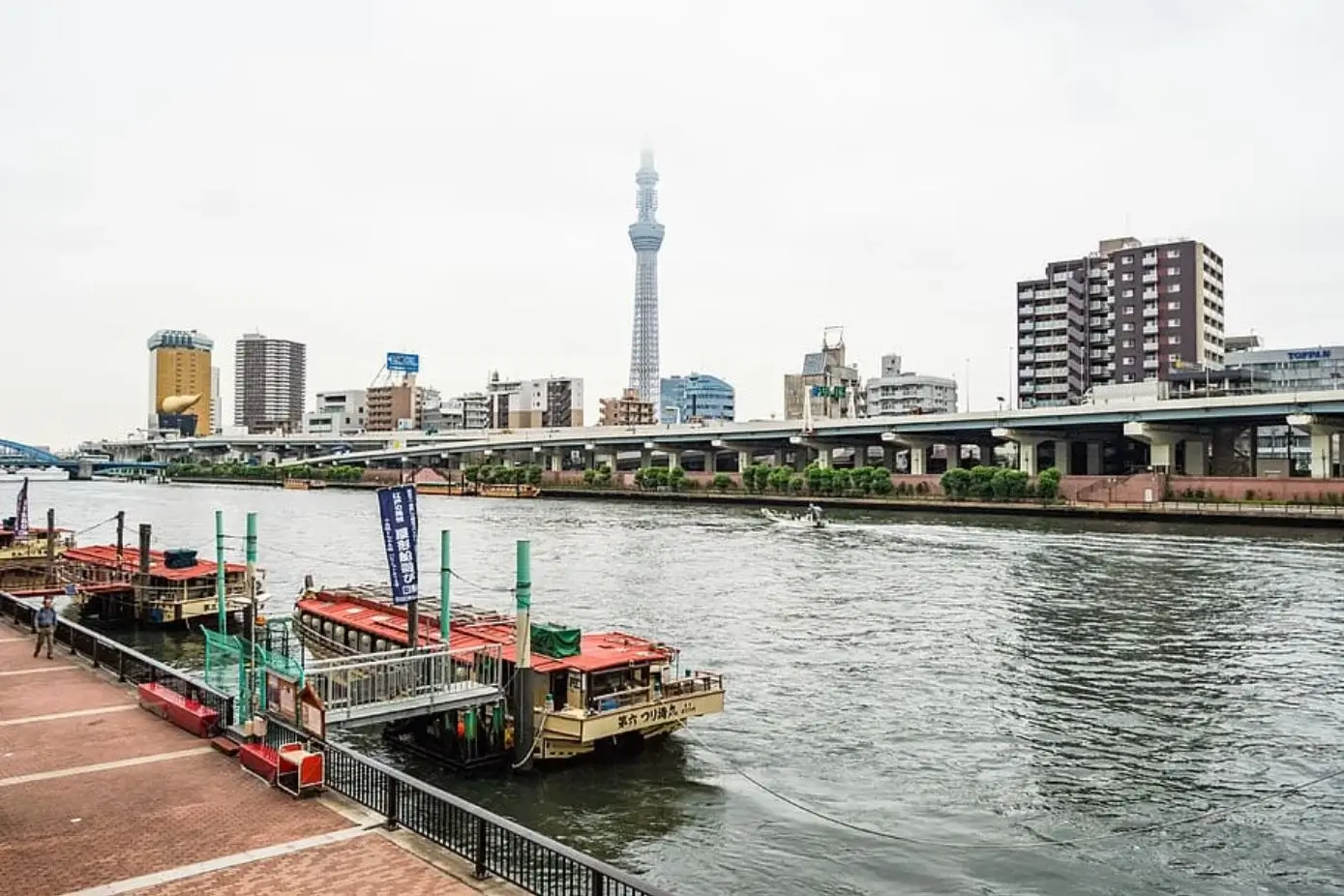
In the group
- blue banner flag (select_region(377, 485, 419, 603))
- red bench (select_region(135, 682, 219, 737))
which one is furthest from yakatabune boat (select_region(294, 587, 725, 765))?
red bench (select_region(135, 682, 219, 737))

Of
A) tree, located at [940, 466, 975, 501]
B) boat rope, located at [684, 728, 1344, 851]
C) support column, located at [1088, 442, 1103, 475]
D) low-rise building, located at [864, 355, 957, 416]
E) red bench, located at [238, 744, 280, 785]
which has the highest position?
low-rise building, located at [864, 355, 957, 416]

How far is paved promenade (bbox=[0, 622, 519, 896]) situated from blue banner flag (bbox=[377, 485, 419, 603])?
4.81m

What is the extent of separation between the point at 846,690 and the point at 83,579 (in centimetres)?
3210

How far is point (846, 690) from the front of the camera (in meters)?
28.8

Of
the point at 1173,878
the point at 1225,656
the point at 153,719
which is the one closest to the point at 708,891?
the point at 1173,878

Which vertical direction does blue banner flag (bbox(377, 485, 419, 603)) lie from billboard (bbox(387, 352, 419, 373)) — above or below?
below

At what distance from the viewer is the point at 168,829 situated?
14.6 metres

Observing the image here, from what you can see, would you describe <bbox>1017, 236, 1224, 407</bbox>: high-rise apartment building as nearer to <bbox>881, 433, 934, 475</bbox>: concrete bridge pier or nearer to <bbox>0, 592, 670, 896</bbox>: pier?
<bbox>881, 433, 934, 475</bbox>: concrete bridge pier

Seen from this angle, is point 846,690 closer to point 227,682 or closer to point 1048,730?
point 1048,730

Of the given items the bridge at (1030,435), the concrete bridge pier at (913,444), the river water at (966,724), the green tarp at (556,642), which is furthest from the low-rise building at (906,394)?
the green tarp at (556,642)

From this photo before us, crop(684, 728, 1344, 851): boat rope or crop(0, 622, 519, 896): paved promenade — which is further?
crop(684, 728, 1344, 851): boat rope

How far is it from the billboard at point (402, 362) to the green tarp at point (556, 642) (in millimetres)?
161132

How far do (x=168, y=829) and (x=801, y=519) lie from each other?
76227mm

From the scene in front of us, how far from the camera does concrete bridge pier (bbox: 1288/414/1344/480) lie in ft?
273
